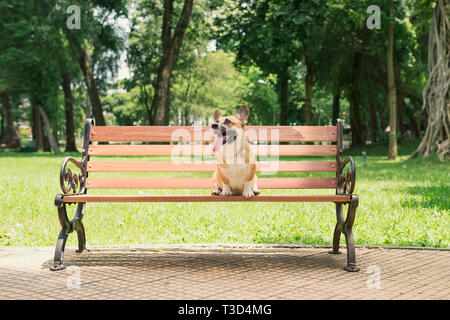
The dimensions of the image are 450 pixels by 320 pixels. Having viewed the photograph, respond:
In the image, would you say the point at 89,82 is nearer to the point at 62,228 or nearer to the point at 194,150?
the point at 194,150

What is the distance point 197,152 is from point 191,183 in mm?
337

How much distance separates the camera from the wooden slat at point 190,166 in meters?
5.76

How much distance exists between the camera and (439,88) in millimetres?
19656

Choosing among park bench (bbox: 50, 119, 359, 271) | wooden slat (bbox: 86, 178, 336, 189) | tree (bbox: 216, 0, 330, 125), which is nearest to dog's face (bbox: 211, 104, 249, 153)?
park bench (bbox: 50, 119, 359, 271)

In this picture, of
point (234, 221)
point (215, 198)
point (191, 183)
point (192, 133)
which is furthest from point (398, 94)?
point (215, 198)

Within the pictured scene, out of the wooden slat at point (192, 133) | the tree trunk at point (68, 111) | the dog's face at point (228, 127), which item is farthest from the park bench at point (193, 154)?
the tree trunk at point (68, 111)

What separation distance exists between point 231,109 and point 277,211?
1950 inches

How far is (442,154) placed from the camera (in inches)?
754

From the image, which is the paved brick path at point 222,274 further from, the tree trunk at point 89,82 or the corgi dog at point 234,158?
the tree trunk at point 89,82

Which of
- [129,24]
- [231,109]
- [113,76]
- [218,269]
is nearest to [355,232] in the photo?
[218,269]

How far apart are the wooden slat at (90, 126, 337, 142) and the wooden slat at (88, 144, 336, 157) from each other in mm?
88

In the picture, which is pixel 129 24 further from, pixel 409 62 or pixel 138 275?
pixel 138 275

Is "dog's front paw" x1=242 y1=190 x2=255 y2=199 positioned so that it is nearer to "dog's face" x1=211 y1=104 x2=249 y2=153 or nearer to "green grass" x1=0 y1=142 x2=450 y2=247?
"dog's face" x1=211 y1=104 x2=249 y2=153

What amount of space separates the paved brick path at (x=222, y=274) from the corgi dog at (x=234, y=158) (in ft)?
2.41
